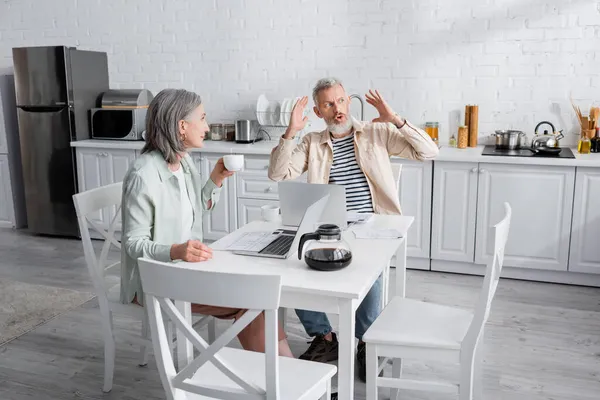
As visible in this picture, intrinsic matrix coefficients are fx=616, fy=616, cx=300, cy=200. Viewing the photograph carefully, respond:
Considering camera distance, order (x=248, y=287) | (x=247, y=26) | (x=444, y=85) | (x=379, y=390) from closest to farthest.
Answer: (x=248, y=287)
(x=379, y=390)
(x=444, y=85)
(x=247, y=26)

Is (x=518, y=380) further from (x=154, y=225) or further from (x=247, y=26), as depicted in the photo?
(x=247, y=26)

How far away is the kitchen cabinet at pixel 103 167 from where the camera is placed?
4.76m

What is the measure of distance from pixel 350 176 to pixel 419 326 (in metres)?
0.99

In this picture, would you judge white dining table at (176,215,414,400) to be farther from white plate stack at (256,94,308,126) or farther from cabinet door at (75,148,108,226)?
cabinet door at (75,148,108,226)

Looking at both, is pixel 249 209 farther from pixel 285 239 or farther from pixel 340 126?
pixel 285 239

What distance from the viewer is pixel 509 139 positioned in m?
4.02

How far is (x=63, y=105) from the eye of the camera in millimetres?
4801

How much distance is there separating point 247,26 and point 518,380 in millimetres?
3267

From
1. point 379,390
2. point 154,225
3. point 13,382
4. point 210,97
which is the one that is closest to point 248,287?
point 154,225

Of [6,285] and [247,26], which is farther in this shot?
[247,26]

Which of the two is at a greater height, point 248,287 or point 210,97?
point 210,97

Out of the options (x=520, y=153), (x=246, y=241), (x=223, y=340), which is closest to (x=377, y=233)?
(x=246, y=241)

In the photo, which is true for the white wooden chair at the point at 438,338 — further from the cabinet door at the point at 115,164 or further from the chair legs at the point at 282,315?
the cabinet door at the point at 115,164

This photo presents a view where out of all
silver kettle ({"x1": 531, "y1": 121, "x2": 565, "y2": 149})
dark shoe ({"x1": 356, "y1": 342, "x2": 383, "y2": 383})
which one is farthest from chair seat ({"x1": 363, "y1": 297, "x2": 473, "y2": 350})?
silver kettle ({"x1": 531, "y1": 121, "x2": 565, "y2": 149})
